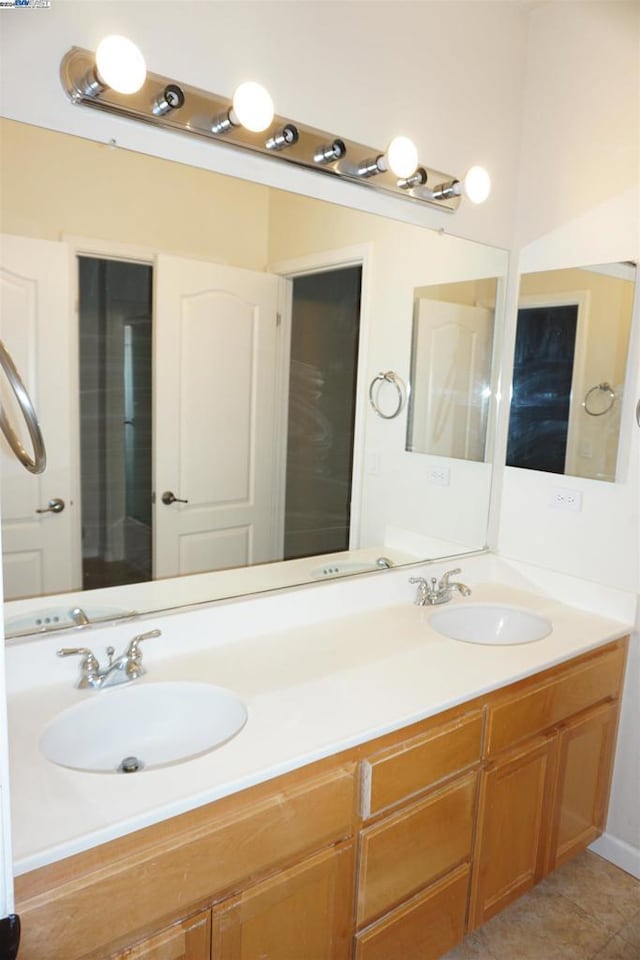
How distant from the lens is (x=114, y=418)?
5.33ft

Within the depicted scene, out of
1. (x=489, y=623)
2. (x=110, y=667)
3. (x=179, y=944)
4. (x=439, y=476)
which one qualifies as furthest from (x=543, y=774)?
(x=110, y=667)

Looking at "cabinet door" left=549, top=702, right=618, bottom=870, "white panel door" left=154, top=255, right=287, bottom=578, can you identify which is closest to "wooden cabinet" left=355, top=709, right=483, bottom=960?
"cabinet door" left=549, top=702, right=618, bottom=870

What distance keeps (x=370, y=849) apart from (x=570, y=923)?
3.29 feet

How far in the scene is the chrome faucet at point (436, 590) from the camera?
2174 millimetres

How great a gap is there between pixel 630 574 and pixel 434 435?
0.78 metres

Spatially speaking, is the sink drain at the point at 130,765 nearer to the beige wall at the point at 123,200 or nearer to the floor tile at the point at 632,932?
the beige wall at the point at 123,200

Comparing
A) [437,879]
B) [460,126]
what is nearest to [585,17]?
[460,126]

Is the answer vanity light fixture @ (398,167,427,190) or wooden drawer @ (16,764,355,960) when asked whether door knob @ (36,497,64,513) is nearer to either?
wooden drawer @ (16,764,355,960)

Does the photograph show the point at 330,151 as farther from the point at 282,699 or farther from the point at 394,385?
the point at 282,699

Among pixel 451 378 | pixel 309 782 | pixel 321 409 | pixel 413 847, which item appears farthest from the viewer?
pixel 451 378

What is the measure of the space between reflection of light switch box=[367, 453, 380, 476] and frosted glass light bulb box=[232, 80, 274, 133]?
101 cm

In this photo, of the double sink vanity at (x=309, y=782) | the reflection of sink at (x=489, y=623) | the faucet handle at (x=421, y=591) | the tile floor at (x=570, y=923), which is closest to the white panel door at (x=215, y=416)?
the double sink vanity at (x=309, y=782)

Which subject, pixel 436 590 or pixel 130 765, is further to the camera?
pixel 436 590

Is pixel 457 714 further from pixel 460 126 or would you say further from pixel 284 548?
pixel 460 126
